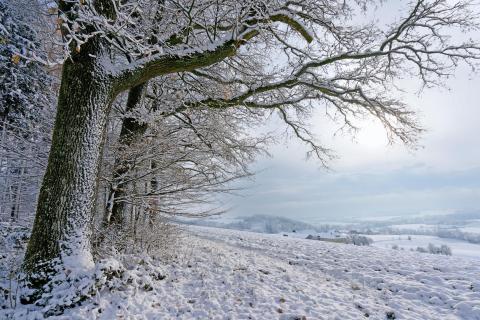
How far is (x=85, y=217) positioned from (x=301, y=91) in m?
6.14

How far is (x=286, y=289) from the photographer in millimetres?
6055

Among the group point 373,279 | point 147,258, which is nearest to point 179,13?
point 147,258

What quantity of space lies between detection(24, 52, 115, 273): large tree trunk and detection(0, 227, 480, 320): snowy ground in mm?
757

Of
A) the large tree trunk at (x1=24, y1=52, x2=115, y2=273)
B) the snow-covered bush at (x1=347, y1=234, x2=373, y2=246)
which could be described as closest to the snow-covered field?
the snow-covered bush at (x1=347, y1=234, x2=373, y2=246)

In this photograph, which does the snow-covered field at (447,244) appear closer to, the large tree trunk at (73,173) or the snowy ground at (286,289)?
the snowy ground at (286,289)

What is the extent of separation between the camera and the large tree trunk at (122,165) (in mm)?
6016

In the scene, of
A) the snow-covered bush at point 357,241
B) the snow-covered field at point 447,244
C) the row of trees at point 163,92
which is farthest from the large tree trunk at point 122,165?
the snow-covered bush at point 357,241

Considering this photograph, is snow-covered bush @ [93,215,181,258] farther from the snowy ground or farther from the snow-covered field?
the snow-covered field

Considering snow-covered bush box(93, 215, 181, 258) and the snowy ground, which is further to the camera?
snow-covered bush box(93, 215, 181, 258)

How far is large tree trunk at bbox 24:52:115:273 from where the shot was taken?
4.13 metres

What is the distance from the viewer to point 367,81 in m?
7.67

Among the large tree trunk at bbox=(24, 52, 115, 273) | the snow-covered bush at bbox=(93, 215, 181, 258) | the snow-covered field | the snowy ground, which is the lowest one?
the snow-covered field

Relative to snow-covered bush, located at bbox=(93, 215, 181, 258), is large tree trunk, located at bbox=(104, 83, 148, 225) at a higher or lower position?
higher

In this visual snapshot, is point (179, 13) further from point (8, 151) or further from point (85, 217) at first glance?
point (8, 151)
